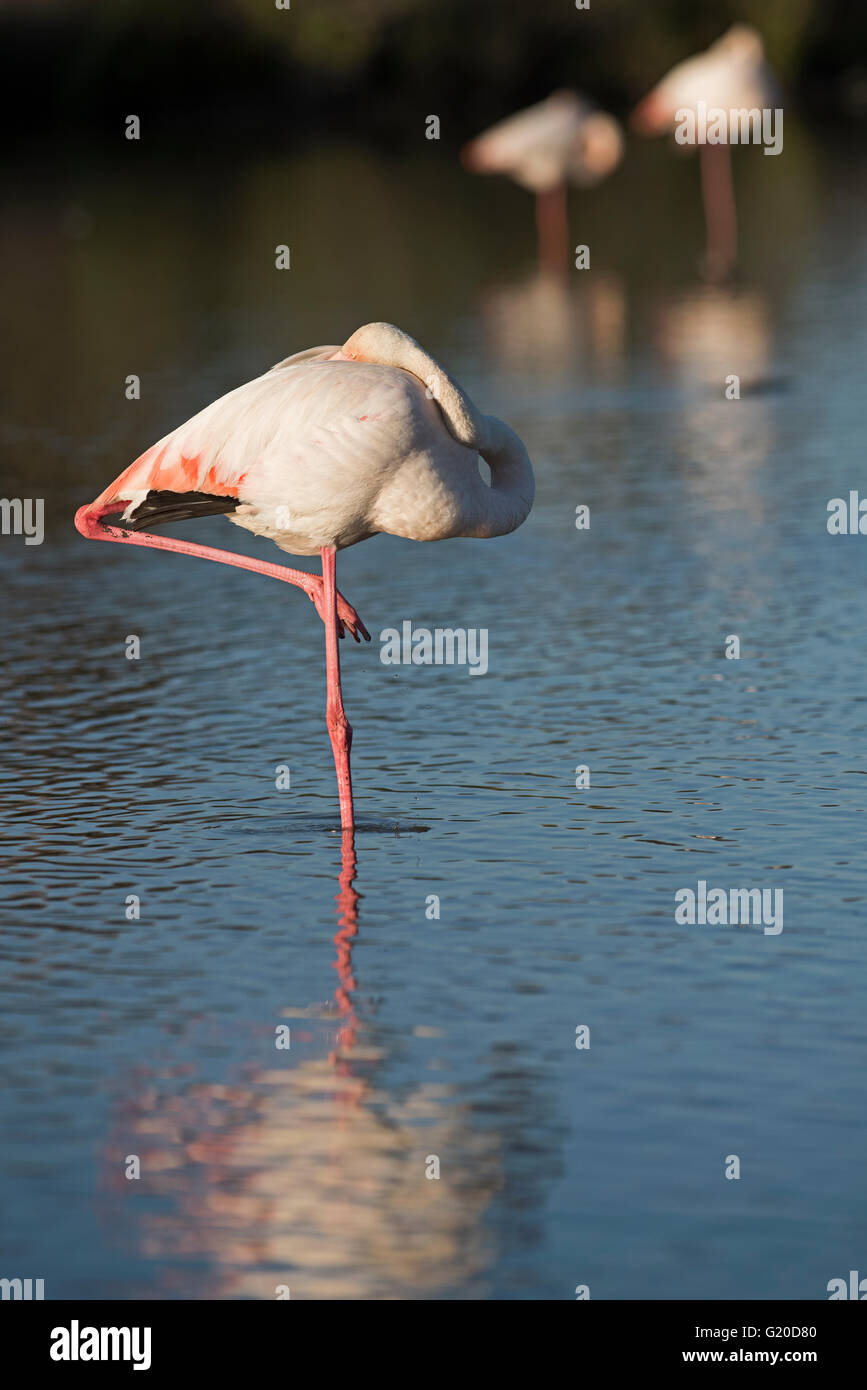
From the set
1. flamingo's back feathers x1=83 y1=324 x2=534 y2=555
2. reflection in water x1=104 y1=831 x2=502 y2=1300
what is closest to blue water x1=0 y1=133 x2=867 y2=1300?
reflection in water x1=104 y1=831 x2=502 y2=1300

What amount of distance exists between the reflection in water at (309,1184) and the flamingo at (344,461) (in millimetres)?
2058

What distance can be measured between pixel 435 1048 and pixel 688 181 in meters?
32.2

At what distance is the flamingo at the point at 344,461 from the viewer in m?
7.62

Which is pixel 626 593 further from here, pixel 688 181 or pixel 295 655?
pixel 688 181

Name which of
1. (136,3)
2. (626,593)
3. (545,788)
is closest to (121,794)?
(545,788)

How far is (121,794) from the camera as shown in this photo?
333 inches

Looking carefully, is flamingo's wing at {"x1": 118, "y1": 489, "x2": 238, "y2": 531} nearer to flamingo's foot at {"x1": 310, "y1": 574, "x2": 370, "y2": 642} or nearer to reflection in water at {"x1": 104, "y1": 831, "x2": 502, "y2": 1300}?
flamingo's foot at {"x1": 310, "y1": 574, "x2": 370, "y2": 642}

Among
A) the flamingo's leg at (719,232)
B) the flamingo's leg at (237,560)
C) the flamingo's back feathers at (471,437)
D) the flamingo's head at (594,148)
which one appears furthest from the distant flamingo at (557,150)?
the flamingo's back feathers at (471,437)

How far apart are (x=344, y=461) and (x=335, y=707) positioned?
0.86 meters

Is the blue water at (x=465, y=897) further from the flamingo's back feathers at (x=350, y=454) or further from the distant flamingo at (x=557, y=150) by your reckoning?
the distant flamingo at (x=557, y=150)

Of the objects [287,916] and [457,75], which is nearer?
[287,916]

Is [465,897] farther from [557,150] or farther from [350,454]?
[557,150]

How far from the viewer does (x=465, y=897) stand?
7270 millimetres

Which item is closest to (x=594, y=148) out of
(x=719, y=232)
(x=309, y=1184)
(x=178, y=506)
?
(x=719, y=232)
